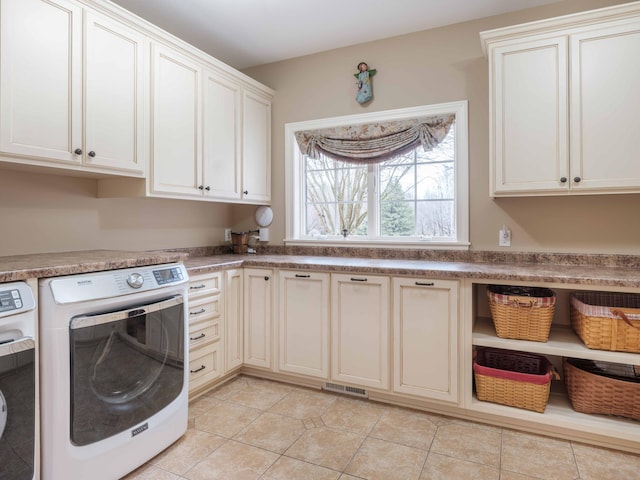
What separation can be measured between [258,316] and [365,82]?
6.41ft

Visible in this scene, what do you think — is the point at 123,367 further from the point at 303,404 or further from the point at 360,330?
the point at 360,330

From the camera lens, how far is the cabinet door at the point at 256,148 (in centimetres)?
316

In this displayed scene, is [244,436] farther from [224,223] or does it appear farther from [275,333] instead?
[224,223]

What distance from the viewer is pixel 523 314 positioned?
2.17 metres

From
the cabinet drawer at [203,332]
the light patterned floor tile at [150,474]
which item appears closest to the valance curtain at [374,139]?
the cabinet drawer at [203,332]

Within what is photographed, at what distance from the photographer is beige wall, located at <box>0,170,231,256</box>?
2.04 m

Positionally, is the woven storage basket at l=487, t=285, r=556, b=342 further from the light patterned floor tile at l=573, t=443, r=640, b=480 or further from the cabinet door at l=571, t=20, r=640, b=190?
the cabinet door at l=571, t=20, r=640, b=190

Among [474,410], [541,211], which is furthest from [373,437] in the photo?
[541,211]

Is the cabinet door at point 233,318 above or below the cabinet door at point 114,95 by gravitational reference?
below

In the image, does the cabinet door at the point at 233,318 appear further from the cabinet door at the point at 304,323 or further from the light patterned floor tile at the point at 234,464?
the light patterned floor tile at the point at 234,464

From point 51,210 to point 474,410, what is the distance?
264 cm

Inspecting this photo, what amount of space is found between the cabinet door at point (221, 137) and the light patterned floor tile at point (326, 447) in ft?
5.65

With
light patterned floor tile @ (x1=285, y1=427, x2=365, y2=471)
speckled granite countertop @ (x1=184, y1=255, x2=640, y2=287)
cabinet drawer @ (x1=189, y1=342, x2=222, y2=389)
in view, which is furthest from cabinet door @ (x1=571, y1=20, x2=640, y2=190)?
cabinet drawer @ (x1=189, y1=342, x2=222, y2=389)

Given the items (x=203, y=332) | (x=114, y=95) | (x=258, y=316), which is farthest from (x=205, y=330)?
(x=114, y=95)
